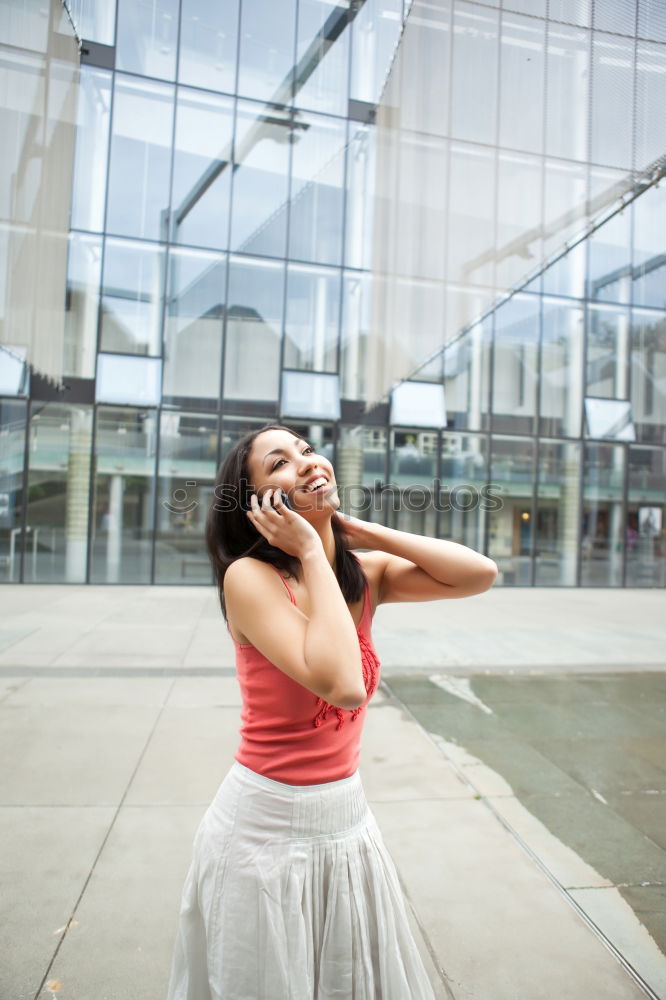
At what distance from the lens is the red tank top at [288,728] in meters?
1.44

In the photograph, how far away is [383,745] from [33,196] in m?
11.9

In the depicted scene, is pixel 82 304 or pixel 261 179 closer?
pixel 82 304

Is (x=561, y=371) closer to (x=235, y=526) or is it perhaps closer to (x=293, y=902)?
(x=235, y=526)

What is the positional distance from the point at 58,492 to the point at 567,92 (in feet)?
41.3

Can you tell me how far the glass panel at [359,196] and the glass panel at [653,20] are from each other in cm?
1177

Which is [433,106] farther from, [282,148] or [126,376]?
[126,376]

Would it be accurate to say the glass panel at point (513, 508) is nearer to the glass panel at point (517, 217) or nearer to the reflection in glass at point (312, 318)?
the reflection in glass at point (312, 318)

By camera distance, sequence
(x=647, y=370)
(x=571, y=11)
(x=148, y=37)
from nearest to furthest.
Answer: (x=571, y=11) → (x=148, y=37) → (x=647, y=370)

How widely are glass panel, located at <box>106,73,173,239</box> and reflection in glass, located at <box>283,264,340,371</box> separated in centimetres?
353

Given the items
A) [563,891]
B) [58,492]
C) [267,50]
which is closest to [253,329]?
[58,492]

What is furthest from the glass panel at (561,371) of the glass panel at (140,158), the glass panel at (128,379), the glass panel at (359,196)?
the glass panel at (140,158)

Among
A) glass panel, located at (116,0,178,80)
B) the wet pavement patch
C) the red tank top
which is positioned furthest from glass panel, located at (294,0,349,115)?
the red tank top

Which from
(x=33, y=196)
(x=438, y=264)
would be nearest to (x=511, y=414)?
(x=438, y=264)

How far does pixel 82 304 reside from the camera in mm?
14805
